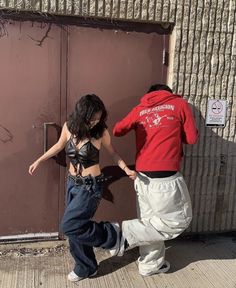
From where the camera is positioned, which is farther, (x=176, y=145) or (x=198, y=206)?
(x=198, y=206)

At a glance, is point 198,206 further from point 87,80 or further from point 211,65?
point 87,80

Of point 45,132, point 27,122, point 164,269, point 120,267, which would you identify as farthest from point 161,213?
point 27,122

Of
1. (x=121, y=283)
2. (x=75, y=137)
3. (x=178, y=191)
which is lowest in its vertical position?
(x=121, y=283)

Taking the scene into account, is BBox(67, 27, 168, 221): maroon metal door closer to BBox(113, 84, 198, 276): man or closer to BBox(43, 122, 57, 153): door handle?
BBox(43, 122, 57, 153): door handle

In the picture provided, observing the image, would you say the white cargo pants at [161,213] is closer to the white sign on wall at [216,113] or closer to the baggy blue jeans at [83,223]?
the baggy blue jeans at [83,223]

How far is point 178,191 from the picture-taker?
357cm

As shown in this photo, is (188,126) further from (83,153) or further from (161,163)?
(83,153)

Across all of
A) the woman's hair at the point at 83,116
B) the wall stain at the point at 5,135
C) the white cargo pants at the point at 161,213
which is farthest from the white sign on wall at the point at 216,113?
the wall stain at the point at 5,135

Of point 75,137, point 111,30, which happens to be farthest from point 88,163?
point 111,30

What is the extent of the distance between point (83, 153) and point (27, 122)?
0.84 metres

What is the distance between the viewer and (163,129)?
3518 mm

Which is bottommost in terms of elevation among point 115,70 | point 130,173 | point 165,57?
point 130,173

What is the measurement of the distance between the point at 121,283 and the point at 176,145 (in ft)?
4.26

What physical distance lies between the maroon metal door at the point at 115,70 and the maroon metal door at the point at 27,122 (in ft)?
0.62
